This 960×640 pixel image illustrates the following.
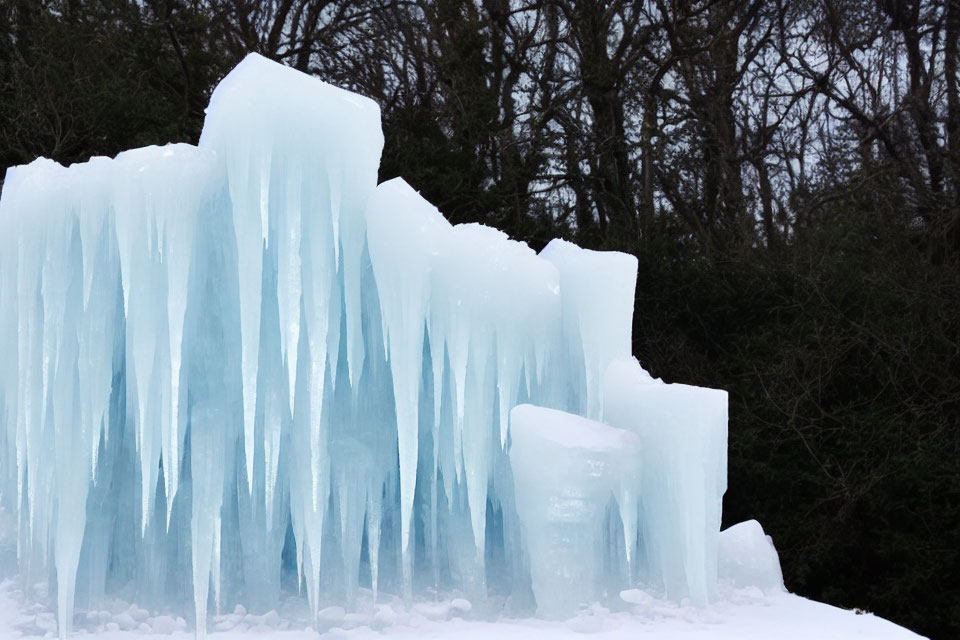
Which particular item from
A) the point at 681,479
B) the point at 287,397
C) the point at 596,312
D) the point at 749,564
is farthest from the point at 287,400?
the point at 749,564

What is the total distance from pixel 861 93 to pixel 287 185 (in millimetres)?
11849

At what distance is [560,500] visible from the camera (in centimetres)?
557

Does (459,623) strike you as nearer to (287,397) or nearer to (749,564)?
(287,397)

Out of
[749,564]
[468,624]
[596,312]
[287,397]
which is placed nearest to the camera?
[468,624]

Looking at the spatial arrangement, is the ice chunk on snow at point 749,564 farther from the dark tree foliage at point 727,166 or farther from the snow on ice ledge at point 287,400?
the dark tree foliage at point 727,166

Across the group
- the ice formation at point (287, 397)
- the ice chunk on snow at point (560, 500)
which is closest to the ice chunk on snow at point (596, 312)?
the ice formation at point (287, 397)

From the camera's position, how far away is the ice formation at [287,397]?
5375 millimetres

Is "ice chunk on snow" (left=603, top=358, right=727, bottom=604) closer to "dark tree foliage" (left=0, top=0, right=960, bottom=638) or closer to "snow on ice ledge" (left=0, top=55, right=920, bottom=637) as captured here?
"snow on ice ledge" (left=0, top=55, right=920, bottom=637)

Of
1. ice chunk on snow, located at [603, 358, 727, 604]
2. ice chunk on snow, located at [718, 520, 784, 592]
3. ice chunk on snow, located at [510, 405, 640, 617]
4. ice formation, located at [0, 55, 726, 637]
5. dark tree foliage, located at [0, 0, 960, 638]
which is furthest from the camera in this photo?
dark tree foliage, located at [0, 0, 960, 638]

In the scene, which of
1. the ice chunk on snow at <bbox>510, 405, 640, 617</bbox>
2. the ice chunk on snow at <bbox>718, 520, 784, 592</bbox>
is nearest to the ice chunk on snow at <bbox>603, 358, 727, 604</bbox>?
the ice chunk on snow at <bbox>510, 405, 640, 617</bbox>

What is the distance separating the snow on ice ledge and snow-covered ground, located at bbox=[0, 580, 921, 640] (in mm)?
148

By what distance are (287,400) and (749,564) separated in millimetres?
3528

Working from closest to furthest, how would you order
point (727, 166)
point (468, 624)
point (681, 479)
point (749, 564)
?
1. point (468, 624)
2. point (681, 479)
3. point (749, 564)
4. point (727, 166)

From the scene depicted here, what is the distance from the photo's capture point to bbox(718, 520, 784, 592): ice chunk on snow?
6.64m
